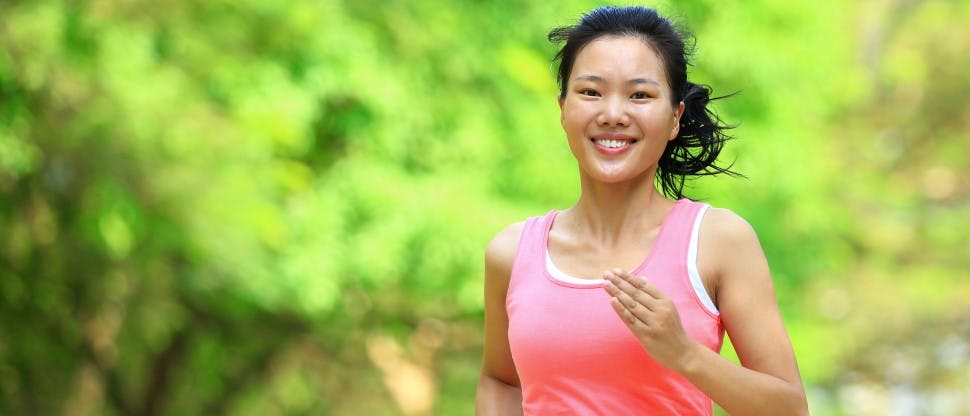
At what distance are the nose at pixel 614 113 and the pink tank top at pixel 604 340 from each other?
0.16 metres

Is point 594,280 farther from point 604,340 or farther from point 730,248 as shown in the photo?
point 730,248

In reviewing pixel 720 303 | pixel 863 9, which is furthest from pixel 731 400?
pixel 863 9

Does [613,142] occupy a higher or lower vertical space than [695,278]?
higher

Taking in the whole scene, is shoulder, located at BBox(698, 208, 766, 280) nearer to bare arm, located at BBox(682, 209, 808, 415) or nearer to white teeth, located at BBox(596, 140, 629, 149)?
bare arm, located at BBox(682, 209, 808, 415)

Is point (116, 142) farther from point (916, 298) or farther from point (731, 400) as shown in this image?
point (916, 298)

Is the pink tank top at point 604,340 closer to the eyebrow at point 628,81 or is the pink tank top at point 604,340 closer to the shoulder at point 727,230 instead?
the shoulder at point 727,230

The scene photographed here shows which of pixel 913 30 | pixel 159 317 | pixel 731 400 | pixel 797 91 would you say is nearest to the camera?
pixel 731 400

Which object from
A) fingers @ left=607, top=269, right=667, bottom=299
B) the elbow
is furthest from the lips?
the elbow

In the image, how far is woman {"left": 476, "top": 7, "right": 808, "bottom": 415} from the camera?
1.94 m

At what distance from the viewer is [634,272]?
6.70ft

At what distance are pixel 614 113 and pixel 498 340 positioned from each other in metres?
0.47

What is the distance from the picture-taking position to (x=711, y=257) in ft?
6.63

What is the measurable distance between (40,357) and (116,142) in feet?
10.8

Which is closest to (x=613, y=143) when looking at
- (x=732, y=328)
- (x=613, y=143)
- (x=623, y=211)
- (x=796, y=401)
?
(x=613, y=143)
